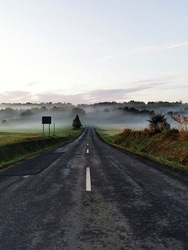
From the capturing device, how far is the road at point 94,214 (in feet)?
13.1

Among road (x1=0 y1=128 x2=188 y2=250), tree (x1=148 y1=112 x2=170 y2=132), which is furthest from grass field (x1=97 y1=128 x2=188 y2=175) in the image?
tree (x1=148 y1=112 x2=170 y2=132)

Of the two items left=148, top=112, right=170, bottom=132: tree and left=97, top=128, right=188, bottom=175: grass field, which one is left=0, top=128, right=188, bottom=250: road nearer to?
left=97, top=128, right=188, bottom=175: grass field

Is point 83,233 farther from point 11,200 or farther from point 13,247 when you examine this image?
point 11,200

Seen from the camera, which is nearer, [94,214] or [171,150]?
[94,214]

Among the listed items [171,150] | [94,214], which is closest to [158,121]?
[171,150]

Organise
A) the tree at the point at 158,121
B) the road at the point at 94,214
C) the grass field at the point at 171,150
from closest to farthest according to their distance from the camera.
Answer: the road at the point at 94,214 → the grass field at the point at 171,150 → the tree at the point at 158,121

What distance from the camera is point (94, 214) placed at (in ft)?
17.3

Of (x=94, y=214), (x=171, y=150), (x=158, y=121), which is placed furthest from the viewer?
(x=158, y=121)

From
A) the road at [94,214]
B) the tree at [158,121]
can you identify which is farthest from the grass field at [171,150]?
the tree at [158,121]

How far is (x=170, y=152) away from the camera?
1570 centimetres

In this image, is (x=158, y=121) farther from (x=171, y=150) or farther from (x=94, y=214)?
(x=94, y=214)

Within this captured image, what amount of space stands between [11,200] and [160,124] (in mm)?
20829

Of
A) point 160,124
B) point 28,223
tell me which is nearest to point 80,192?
point 28,223

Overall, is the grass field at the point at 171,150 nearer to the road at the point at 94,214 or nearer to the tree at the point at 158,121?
Result: the road at the point at 94,214
